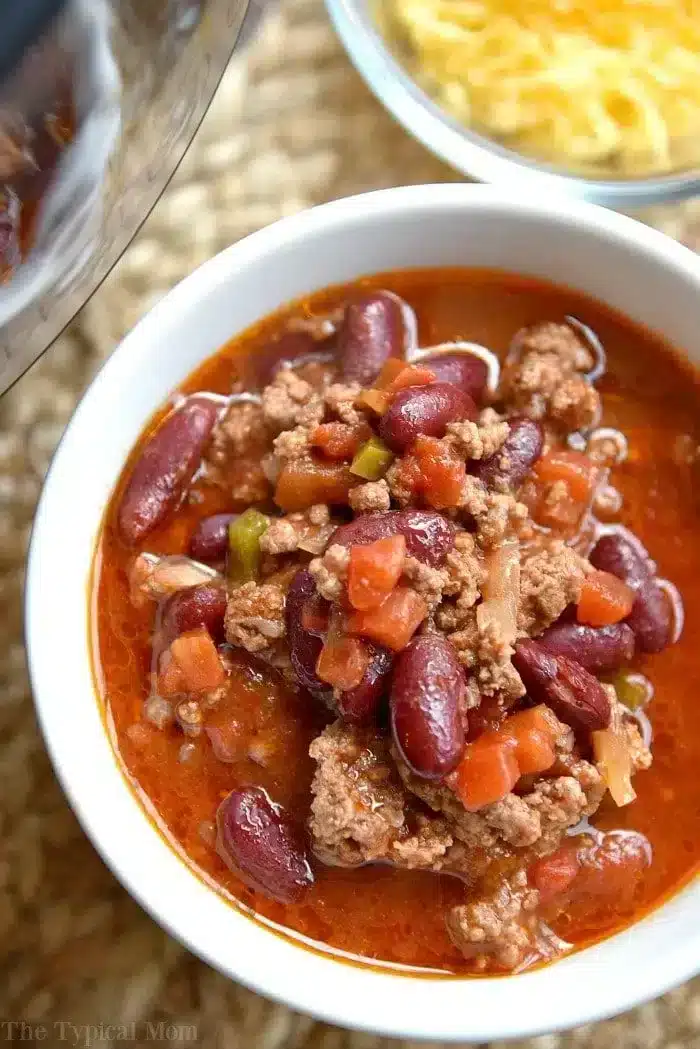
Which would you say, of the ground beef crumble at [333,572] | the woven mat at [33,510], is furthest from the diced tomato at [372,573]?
the woven mat at [33,510]

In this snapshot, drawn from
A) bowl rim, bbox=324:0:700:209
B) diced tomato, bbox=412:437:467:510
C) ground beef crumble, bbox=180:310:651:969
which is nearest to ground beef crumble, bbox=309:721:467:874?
ground beef crumble, bbox=180:310:651:969

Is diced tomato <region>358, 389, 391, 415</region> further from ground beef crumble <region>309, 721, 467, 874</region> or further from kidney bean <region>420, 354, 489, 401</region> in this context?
ground beef crumble <region>309, 721, 467, 874</region>

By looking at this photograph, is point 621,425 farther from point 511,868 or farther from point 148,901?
point 148,901

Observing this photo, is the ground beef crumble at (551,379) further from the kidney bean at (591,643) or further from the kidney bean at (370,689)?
the kidney bean at (370,689)

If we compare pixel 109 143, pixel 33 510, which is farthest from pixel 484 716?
pixel 109 143

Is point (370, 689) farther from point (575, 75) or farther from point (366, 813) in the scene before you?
point (575, 75)

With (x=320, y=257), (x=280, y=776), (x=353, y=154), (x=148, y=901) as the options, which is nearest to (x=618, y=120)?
(x=353, y=154)
